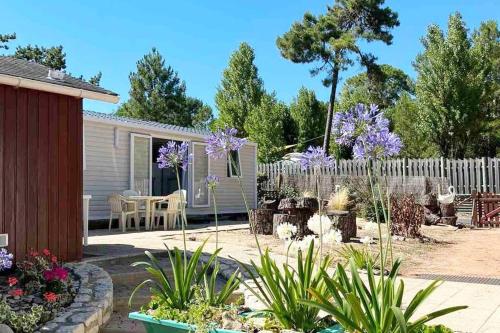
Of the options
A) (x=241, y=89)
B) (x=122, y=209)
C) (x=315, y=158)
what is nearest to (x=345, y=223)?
(x=122, y=209)

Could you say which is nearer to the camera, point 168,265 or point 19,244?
point 19,244

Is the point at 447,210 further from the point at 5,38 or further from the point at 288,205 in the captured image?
the point at 5,38

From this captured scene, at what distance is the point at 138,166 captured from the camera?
12.1 metres

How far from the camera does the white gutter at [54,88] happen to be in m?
5.12

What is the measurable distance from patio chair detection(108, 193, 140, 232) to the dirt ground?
1802 mm

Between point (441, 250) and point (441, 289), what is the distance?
3.35 meters

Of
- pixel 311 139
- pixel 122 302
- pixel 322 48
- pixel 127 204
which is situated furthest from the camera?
pixel 311 139

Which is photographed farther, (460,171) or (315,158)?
(460,171)

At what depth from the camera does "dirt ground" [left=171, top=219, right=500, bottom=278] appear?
649cm

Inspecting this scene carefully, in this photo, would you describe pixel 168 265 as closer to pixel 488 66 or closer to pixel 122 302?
pixel 122 302

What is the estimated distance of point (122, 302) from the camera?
4840 millimetres

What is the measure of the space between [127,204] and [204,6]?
7.08 m

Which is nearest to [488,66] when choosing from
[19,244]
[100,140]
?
[100,140]

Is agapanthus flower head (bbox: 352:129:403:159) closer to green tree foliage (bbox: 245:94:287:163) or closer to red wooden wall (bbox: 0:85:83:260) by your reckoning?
red wooden wall (bbox: 0:85:83:260)
